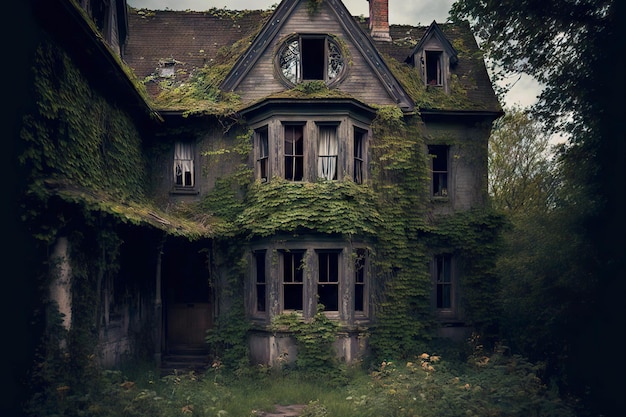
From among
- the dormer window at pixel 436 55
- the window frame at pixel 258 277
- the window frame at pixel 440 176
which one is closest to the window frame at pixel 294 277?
the window frame at pixel 258 277

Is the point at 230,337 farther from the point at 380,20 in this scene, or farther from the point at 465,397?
the point at 380,20

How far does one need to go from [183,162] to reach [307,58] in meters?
5.25

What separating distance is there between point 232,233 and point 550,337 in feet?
29.8

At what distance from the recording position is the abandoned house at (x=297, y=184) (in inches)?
571

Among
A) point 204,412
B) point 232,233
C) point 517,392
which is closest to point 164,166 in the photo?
point 232,233

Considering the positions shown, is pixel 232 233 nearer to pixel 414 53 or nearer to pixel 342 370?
pixel 342 370

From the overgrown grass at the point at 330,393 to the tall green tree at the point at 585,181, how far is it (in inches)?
42.5

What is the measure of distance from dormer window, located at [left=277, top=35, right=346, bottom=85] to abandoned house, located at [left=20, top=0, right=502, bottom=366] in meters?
0.05

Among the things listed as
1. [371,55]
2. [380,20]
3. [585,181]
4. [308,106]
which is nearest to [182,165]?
[308,106]

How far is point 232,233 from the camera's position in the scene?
15484 millimetres

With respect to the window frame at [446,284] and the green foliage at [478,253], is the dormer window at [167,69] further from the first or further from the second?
the window frame at [446,284]

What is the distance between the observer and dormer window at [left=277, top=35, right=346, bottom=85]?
624 inches

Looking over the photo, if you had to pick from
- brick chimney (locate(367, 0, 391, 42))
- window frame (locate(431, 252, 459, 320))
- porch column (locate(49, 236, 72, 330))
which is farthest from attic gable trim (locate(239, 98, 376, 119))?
porch column (locate(49, 236, 72, 330))

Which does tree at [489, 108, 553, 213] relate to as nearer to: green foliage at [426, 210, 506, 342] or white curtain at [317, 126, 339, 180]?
green foliage at [426, 210, 506, 342]
